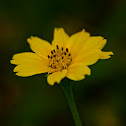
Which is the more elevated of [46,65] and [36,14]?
[36,14]

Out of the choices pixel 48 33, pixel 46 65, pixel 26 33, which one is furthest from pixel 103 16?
pixel 46 65

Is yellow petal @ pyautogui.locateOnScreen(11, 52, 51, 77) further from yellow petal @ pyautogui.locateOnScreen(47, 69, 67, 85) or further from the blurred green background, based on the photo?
the blurred green background

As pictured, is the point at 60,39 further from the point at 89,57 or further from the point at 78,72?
the point at 78,72

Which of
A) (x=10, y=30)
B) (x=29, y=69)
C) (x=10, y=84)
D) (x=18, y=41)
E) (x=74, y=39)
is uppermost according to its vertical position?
(x=10, y=30)

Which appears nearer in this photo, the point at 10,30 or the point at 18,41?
the point at 18,41

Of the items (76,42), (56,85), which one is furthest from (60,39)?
(56,85)

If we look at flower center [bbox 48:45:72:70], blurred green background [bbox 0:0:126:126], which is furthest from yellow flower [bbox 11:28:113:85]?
blurred green background [bbox 0:0:126:126]

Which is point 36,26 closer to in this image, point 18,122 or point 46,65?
point 18,122
